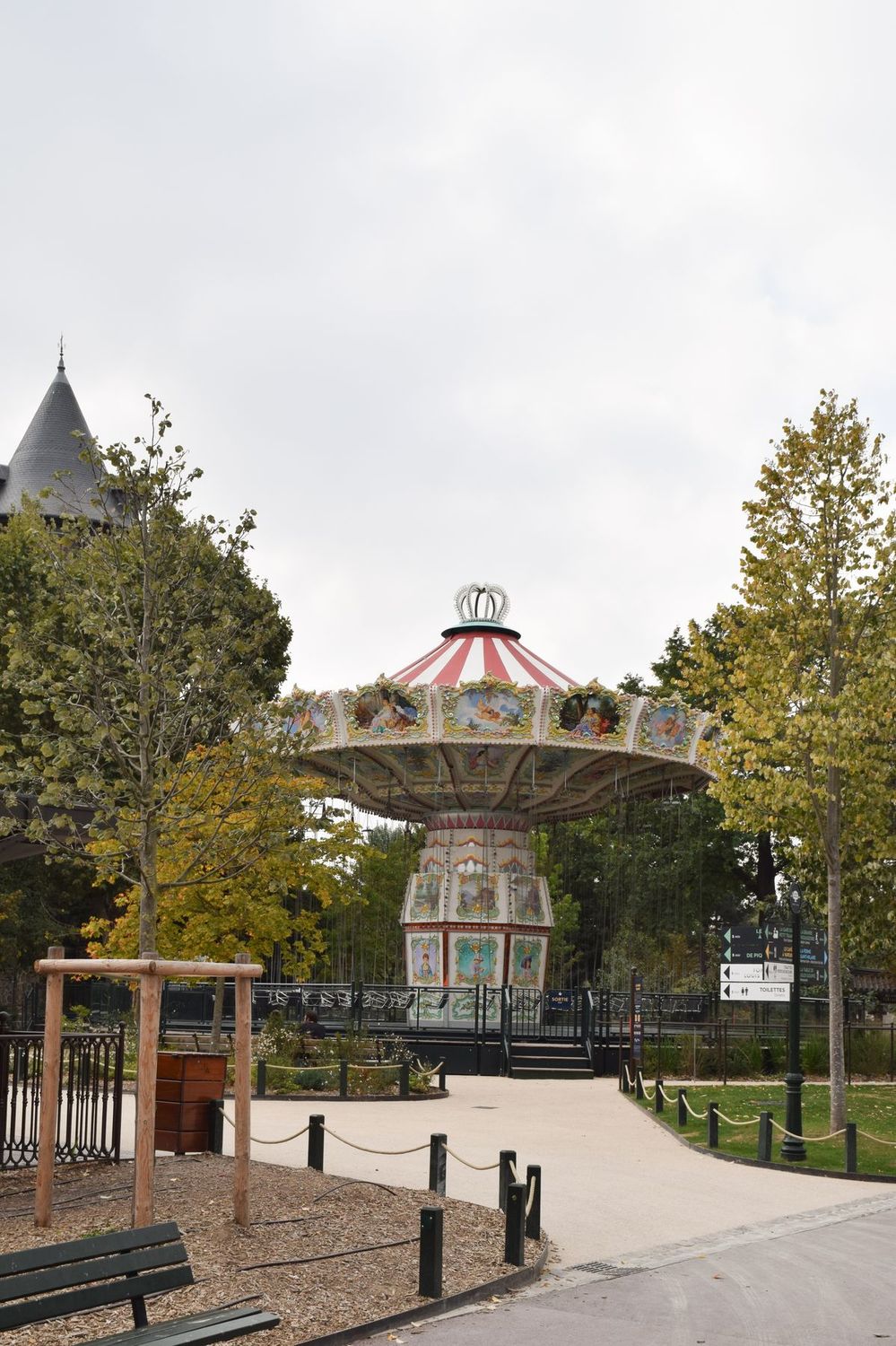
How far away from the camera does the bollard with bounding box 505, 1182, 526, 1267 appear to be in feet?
27.8

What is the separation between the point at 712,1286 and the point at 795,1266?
103 centimetres

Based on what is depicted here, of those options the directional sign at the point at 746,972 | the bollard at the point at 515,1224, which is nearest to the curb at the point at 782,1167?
the directional sign at the point at 746,972

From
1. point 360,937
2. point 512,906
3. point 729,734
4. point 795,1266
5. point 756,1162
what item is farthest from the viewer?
point 360,937

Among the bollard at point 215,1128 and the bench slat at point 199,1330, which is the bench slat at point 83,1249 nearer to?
the bench slat at point 199,1330

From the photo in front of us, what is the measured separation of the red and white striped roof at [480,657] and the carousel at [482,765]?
1.7 inches

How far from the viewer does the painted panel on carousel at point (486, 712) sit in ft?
91.4

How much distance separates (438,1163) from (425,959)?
20.9m

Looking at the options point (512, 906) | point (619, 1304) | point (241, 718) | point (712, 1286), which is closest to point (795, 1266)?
point (712, 1286)

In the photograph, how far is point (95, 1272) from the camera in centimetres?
549

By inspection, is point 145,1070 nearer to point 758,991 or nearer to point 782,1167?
point 782,1167

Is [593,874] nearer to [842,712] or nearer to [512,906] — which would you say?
[512,906]

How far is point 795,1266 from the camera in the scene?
9188mm

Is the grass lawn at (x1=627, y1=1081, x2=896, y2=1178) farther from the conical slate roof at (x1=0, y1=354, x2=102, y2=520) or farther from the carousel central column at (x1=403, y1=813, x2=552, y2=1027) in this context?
the conical slate roof at (x1=0, y1=354, x2=102, y2=520)

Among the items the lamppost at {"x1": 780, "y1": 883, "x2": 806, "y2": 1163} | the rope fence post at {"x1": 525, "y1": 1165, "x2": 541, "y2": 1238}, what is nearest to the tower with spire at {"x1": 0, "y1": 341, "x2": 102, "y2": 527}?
the lamppost at {"x1": 780, "y1": 883, "x2": 806, "y2": 1163}
